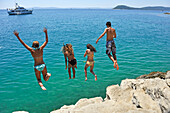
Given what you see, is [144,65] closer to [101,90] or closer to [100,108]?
[101,90]

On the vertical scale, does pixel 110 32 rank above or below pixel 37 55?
above

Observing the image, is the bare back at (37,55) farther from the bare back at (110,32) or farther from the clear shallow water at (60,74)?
the clear shallow water at (60,74)

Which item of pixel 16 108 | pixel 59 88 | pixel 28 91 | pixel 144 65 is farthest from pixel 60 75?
pixel 144 65

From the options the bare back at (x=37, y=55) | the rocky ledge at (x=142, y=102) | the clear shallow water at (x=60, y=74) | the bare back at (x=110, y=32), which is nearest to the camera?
the bare back at (x=37, y=55)

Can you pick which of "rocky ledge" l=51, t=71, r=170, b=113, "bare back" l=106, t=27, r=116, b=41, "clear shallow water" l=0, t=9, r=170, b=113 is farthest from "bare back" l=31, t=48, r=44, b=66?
"clear shallow water" l=0, t=9, r=170, b=113

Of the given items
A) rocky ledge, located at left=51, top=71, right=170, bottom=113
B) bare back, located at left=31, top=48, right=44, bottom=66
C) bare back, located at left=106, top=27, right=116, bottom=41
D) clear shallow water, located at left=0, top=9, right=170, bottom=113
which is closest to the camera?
bare back, located at left=31, top=48, right=44, bottom=66

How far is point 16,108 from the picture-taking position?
15.4 metres

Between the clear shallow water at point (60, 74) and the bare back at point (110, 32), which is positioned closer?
the bare back at point (110, 32)

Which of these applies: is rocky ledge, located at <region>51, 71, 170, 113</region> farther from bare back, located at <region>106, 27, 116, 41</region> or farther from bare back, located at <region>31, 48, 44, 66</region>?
bare back, located at <region>106, 27, 116, 41</region>

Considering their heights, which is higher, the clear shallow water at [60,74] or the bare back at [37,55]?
the bare back at [37,55]

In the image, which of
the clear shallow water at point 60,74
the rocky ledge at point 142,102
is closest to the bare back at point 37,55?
the rocky ledge at point 142,102

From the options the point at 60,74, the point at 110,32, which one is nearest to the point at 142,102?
the point at 110,32

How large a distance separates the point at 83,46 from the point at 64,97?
1658cm

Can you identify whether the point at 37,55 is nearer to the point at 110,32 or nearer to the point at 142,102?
the point at 110,32
